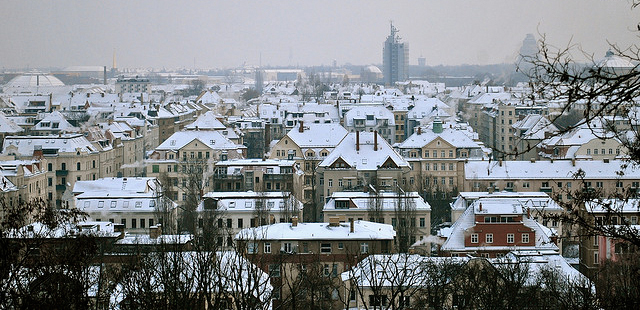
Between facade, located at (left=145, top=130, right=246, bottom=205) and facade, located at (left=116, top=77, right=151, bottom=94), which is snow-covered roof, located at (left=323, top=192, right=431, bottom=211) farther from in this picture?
facade, located at (left=116, top=77, right=151, bottom=94)

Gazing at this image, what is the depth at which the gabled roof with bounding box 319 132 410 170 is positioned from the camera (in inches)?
806

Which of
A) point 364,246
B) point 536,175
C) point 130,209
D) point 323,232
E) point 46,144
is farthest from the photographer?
point 46,144

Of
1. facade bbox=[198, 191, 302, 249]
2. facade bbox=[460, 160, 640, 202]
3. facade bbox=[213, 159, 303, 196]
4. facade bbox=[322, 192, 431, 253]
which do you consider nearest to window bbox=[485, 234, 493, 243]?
facade bbox=[322, 192, 431, 253]

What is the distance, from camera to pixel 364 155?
2081cm

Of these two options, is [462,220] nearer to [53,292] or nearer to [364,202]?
[364,202]

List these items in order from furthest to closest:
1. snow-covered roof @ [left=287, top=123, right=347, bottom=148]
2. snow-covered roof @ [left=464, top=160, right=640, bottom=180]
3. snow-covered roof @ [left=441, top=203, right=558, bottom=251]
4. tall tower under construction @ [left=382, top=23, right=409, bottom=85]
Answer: tall tower under construction @ [left=382, top=23, right=409, bottom=85], snow-covered roof @ [left=287, top=123, right=347, bottom=148], snow-covered roof @ [left=464, top=160, right=640, bottom=180], snow-covered roof @ [left=441, top=203, right=558, bottom=251]

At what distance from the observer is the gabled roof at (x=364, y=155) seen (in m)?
20.5

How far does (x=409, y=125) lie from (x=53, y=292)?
28381 mm

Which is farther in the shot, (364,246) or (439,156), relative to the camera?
(439,156)

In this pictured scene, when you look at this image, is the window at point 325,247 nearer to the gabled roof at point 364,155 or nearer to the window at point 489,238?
the window at point 489,238

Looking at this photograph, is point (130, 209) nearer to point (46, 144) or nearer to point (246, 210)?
point (246, 210)

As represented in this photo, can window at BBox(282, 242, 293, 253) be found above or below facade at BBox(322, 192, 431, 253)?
below

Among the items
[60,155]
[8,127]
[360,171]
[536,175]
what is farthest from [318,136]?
[8,127]

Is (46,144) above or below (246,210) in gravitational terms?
above
